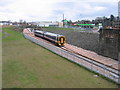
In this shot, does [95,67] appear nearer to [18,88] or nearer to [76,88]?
[76,88]

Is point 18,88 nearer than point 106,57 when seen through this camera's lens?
Yes

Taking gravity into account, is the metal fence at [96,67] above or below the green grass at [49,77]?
above

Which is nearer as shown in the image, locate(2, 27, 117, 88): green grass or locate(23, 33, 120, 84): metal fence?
locate(2, 27, 117, 88): green grass

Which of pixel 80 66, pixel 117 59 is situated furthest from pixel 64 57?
pixel 117 59

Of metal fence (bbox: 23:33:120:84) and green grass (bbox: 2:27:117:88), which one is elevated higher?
metal fence (bbox: 23:33:120:84)

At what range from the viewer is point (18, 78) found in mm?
11180

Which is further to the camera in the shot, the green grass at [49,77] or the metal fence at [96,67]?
the metal fence at [96,67]

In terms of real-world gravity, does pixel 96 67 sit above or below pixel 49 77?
above

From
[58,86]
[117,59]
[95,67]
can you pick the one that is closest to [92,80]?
[95,67]

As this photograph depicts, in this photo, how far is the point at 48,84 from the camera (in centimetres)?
1016

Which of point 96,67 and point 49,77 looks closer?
point 49,77

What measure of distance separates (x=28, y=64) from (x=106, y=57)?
11.3 m

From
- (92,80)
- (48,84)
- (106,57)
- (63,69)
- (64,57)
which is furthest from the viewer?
(106,57)

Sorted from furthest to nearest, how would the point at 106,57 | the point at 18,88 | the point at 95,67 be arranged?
the point at 106,57
the point at 95,67
the point at 18,88
